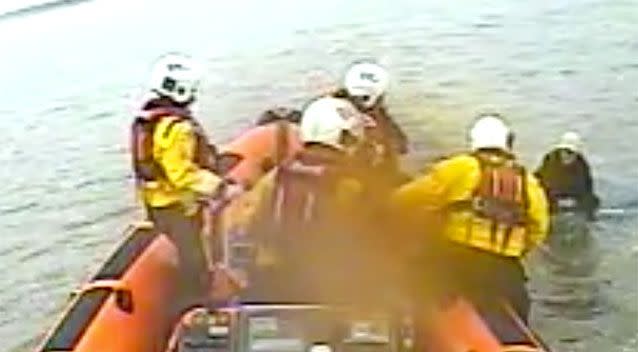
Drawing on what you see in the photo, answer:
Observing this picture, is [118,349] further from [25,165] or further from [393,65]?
[393,65]

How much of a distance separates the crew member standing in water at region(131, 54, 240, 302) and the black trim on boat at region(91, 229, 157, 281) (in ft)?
0.81

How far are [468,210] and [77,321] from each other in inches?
56.8

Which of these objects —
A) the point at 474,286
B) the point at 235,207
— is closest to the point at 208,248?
the point at 235,207

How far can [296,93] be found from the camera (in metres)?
13.1

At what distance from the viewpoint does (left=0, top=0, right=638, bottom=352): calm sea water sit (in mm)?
8312

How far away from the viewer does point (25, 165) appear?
37.8 ft

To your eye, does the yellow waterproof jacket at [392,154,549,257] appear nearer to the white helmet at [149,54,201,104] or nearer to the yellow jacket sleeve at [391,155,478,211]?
the yellow jacket sleeve at [391,155,478,211]

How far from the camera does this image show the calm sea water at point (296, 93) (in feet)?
27.3

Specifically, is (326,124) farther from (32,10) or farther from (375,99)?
(32,10)

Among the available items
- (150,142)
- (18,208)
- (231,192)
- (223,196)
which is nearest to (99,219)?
(18,208)

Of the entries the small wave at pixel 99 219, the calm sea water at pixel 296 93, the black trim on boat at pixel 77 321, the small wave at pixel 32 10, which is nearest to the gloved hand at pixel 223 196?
the black trim on boat at pixel 77 321

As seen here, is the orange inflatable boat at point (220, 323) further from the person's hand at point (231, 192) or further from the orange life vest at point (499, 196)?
the orange life vest at point (499, 196)

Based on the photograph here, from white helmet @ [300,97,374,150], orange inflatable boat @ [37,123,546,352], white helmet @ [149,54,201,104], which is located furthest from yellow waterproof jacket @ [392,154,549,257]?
white helmet @ [149,54,201,104]

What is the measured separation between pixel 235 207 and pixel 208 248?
0.21 metres
